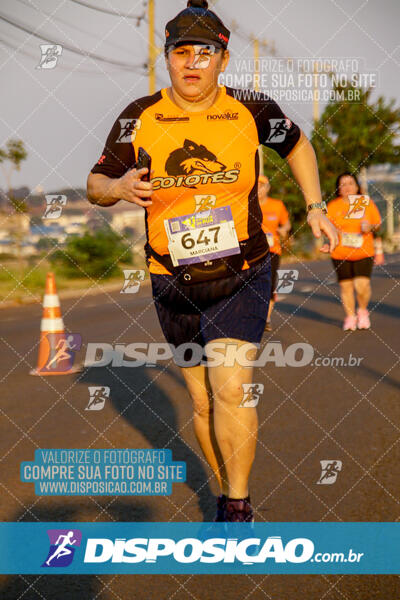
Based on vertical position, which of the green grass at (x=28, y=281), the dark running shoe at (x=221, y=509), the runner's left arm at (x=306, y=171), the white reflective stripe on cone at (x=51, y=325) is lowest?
the green grass at (x=28, y=281)

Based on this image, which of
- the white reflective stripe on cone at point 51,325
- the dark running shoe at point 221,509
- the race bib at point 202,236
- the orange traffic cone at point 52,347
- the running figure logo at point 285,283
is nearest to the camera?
the race bib at point 202,236

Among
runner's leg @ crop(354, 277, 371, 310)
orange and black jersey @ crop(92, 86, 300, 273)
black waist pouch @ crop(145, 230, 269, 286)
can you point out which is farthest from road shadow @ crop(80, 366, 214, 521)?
runner's leg @ crop(354, 277, 371, 310)

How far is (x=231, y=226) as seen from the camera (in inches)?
146

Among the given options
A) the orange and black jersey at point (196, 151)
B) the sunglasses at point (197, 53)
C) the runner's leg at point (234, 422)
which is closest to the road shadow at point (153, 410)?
the runner's leg at point (234, 422)

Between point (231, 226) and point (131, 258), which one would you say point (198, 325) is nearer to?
point (231, 226)

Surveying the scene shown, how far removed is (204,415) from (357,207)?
7.10m

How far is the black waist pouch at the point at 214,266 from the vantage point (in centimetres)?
374

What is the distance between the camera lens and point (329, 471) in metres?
4.69

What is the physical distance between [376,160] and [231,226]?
42.7m

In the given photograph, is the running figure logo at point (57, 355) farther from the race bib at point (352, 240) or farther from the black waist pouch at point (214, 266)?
the black waist pouch at point (214, 266)

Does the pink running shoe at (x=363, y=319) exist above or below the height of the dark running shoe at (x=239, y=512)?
below

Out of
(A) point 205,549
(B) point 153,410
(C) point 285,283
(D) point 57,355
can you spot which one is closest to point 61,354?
(D) point 57,355

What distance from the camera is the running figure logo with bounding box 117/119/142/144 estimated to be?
3672 millimetres

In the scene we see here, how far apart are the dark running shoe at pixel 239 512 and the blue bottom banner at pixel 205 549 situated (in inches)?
0.8
